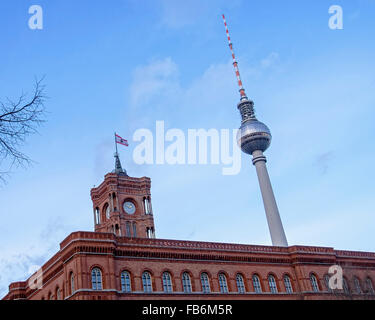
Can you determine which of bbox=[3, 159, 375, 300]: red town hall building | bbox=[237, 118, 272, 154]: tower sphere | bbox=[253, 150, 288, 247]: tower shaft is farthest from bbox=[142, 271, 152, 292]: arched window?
bbox=[237, 118, 272, 154]: tower sphere

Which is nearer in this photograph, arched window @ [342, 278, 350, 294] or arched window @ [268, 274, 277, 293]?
arched window @ [268, 274, 277, 293]

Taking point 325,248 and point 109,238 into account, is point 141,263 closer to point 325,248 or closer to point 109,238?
point 109,238

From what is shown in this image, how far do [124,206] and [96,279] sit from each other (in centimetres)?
3188

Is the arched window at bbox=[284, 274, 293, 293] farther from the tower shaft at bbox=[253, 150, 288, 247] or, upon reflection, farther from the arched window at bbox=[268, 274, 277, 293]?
the tower shaft at bbox=[253, 150, 288, 247]

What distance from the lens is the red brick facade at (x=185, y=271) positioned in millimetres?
38188

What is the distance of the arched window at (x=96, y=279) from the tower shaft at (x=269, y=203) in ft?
132

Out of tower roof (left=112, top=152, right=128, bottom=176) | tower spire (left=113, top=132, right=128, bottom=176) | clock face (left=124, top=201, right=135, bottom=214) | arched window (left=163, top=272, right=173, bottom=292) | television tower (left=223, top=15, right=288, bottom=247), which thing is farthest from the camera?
tower spire (left=113, top=132, right=128, bottom=176)

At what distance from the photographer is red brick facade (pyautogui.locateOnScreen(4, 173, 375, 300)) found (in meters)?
38.2

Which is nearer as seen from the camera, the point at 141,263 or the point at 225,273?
the point at 141,263

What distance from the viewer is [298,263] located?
49.7 meters

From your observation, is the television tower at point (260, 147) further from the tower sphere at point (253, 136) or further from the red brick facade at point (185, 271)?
the red brick facade at point (185, 271)

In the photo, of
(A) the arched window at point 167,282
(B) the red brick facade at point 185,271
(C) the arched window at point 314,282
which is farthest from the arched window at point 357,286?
(A) the arched window at point 167,282

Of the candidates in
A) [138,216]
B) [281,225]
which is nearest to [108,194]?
[138,216]

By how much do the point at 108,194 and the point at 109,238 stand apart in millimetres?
29362
